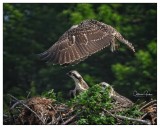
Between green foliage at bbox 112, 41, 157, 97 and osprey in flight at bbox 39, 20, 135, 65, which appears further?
green foliage at bbox 112, 41, 157, 97

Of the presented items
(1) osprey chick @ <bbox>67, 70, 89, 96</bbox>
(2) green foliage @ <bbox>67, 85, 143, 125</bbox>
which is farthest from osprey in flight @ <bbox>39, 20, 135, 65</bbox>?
(2) green foliage @ <bbox>67, 85, 143, 125</bbox>

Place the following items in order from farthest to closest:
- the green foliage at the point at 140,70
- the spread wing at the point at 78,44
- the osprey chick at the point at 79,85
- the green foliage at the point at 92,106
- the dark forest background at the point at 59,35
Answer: the dark forest background at the point at 59,35 → the green foliage at the point at 140,70 → the spread wing at the point at 78,44 → the osprey chick at the point at 79,85 → the green foliage at the point at 92,106

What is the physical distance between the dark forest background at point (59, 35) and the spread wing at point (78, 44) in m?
11.7

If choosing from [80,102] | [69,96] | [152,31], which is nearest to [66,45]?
[69,96]

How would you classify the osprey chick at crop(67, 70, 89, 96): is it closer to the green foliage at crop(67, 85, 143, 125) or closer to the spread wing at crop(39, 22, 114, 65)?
the spread wing at crop(39, 22, 114, 65)

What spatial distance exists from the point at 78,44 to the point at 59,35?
1635 centimetres

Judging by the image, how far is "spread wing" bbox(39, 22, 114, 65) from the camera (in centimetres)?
1493

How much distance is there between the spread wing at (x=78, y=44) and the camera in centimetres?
1493

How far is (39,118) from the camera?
523 inches

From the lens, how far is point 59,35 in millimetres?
31578

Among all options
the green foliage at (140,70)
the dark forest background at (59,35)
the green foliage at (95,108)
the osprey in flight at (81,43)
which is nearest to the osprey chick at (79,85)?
the osprey in flight at (81,43)

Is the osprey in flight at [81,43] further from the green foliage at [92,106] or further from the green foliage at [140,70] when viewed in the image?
the green foliage at [140,70]

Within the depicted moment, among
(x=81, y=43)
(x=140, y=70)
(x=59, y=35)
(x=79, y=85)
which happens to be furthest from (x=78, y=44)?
(x=59, y=35)

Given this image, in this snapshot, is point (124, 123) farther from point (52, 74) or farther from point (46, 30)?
point (46, 30)
